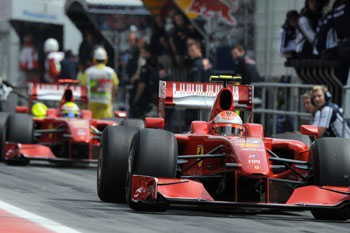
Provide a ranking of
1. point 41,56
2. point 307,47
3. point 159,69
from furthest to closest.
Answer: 1. point 41,56
2. point 159,69
3. point 307,47

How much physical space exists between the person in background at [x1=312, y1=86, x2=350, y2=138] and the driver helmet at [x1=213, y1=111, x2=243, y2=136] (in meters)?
3.82

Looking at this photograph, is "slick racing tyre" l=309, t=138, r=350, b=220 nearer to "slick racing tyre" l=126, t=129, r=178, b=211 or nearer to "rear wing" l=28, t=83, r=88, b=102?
"slick racing tyre" l=126, t=129, r=178, b=211

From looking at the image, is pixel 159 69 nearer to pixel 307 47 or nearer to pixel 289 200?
pixel 307 47

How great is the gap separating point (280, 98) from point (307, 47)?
1.06m

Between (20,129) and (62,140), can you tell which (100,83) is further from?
(20,129)

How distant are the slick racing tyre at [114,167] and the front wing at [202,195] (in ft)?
2.47

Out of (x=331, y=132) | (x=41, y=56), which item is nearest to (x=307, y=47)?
(x=331, y=132)

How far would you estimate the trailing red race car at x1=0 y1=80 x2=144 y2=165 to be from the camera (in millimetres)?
13508

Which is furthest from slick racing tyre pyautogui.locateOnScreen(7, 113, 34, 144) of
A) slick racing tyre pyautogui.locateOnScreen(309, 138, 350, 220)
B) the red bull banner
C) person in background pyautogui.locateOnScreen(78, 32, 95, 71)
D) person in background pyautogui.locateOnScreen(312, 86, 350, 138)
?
person in background pyautogui.locateOnScreen(78, 32, 95, 71)

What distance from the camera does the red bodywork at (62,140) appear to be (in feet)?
44.2

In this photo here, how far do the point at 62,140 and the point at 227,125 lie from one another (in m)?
5.28

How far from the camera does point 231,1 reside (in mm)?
19234

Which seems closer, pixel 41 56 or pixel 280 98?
pixel 280 98

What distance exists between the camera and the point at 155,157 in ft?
26.5
